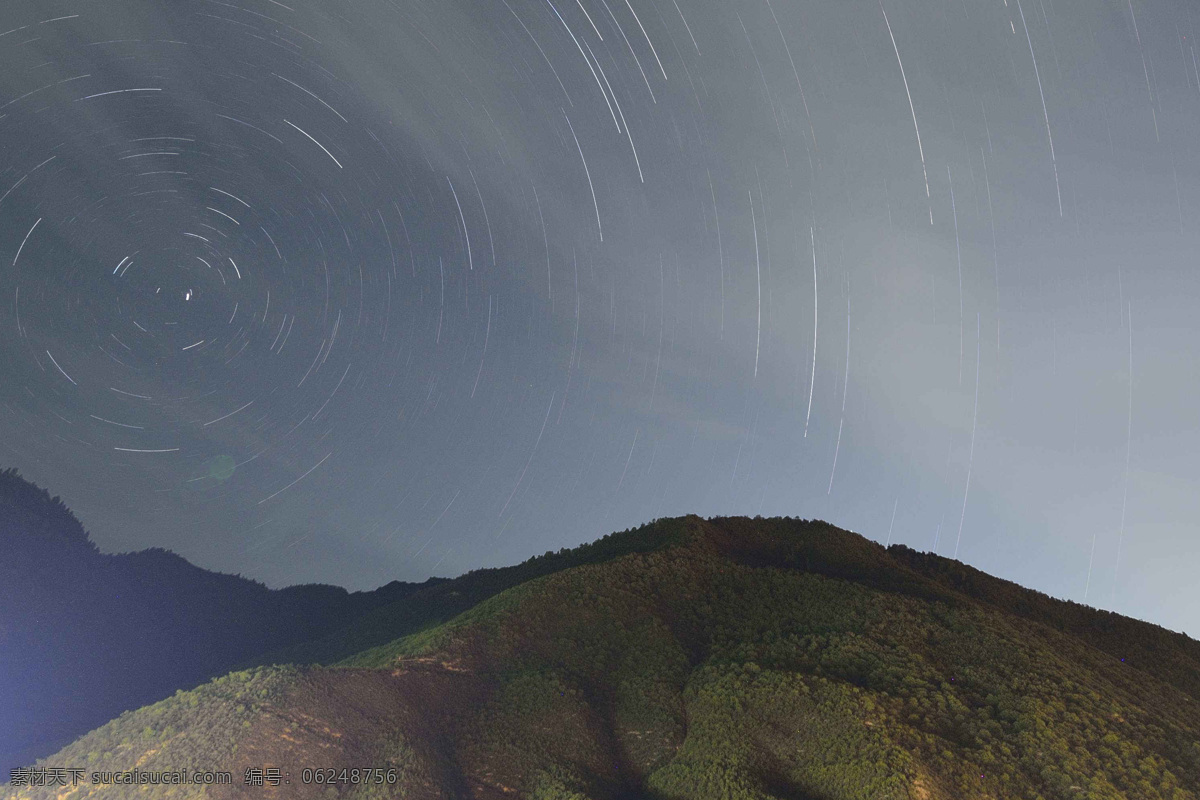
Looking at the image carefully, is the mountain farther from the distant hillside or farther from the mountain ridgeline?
the distant hillside

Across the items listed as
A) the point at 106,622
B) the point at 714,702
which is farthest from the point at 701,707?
the point at 106,622

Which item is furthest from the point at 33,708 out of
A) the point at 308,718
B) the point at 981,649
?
the point at 981,649

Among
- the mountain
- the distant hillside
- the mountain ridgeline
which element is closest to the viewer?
the mountain

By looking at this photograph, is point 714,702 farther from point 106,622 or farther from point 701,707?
point 106,622

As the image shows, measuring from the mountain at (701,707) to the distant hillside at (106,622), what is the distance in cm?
2804

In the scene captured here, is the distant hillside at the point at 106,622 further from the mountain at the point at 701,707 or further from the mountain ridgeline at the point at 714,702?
the mountain ridgeline at the point at 714,702

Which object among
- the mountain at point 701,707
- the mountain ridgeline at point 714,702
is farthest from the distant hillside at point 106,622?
the mountain ridgeline at point 714,702

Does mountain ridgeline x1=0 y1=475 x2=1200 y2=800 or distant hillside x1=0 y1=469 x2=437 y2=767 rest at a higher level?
mountain ridgeline x1=0 y1=475 x2=1200 y2=800

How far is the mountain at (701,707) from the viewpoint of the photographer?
1180 inches

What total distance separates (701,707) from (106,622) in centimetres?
7310

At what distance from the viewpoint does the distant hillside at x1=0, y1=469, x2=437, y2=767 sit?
206 ft

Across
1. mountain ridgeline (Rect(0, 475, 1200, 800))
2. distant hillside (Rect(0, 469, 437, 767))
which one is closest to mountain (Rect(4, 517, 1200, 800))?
mountain ridgeline (Rect(0, 475, 1200, 800))

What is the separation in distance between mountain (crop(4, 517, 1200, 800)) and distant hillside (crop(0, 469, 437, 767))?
28044 millimetres

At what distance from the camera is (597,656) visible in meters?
41.7
